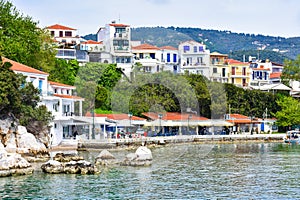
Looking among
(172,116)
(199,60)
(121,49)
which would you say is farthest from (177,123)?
(199,60)

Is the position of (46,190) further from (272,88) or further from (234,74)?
(234,74)

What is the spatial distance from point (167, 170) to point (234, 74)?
69.1m

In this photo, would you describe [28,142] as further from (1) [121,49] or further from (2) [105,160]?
(1) [121,49]

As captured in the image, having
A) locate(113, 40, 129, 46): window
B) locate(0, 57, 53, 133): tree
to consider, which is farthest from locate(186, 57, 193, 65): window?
locate(0, 57, 53, 133): tree

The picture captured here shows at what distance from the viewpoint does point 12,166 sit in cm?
3584

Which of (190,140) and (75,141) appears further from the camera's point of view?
(190,140)

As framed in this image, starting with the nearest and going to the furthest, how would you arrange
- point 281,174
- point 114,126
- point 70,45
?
point 281,174 < point 114,126 < point 70,45

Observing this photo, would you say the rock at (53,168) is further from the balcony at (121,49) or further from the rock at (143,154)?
the balcony at (121,49)

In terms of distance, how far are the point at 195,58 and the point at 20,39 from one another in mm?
44011

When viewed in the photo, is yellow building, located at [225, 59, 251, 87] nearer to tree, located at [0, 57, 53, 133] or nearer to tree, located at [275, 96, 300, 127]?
tree, located at [275, 96, 300, 127]

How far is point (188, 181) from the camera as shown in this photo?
114 feet

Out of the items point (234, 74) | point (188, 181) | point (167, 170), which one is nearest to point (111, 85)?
point (234, 74)

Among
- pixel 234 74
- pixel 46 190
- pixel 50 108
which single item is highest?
pixel 234 74

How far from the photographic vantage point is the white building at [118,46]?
301 feet
